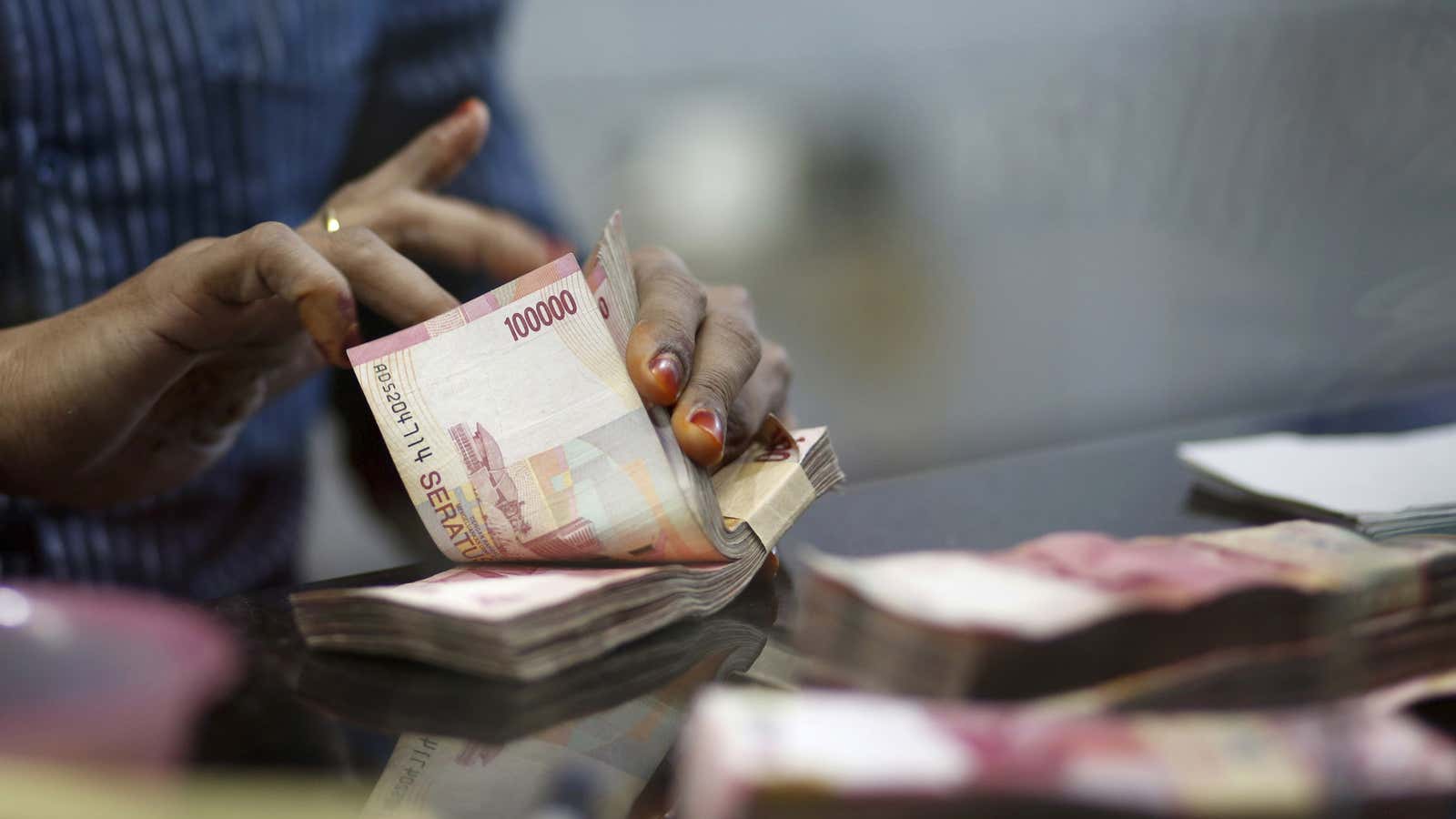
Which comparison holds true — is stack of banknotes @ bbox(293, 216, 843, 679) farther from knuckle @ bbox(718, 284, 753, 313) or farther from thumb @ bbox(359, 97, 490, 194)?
thumb @ bbox(359, 97, 490, 194)

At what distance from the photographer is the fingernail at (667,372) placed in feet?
2.19

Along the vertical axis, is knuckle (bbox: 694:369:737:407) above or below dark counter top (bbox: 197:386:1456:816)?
above

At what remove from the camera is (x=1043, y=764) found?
13.5 inches

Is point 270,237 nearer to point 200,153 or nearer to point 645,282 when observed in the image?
point 645,282

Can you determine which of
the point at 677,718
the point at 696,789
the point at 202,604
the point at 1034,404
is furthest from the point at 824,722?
the point at 1034,404

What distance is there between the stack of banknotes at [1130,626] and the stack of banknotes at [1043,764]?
0.02 metres

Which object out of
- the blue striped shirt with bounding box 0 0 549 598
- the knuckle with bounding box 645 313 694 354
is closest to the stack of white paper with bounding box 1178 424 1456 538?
the knuckle with bounding box 645 313 694 354

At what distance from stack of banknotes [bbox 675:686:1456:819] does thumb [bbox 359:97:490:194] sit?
0.76 m

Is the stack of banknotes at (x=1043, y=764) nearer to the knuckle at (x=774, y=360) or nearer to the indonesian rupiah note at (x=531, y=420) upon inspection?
the indonesian rupiah note at (x=531, y=420)

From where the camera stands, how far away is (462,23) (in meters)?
1.45

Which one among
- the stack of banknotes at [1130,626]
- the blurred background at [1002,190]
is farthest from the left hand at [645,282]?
the blurred background at [1002,190]

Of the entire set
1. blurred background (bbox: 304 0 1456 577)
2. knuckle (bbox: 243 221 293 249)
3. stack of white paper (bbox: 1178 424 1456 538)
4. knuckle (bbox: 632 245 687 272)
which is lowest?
blurred background (bbox: 304 0 1456 577)

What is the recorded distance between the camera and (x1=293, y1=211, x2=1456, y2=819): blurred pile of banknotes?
35 centimetres

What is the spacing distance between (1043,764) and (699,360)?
1.44ft
